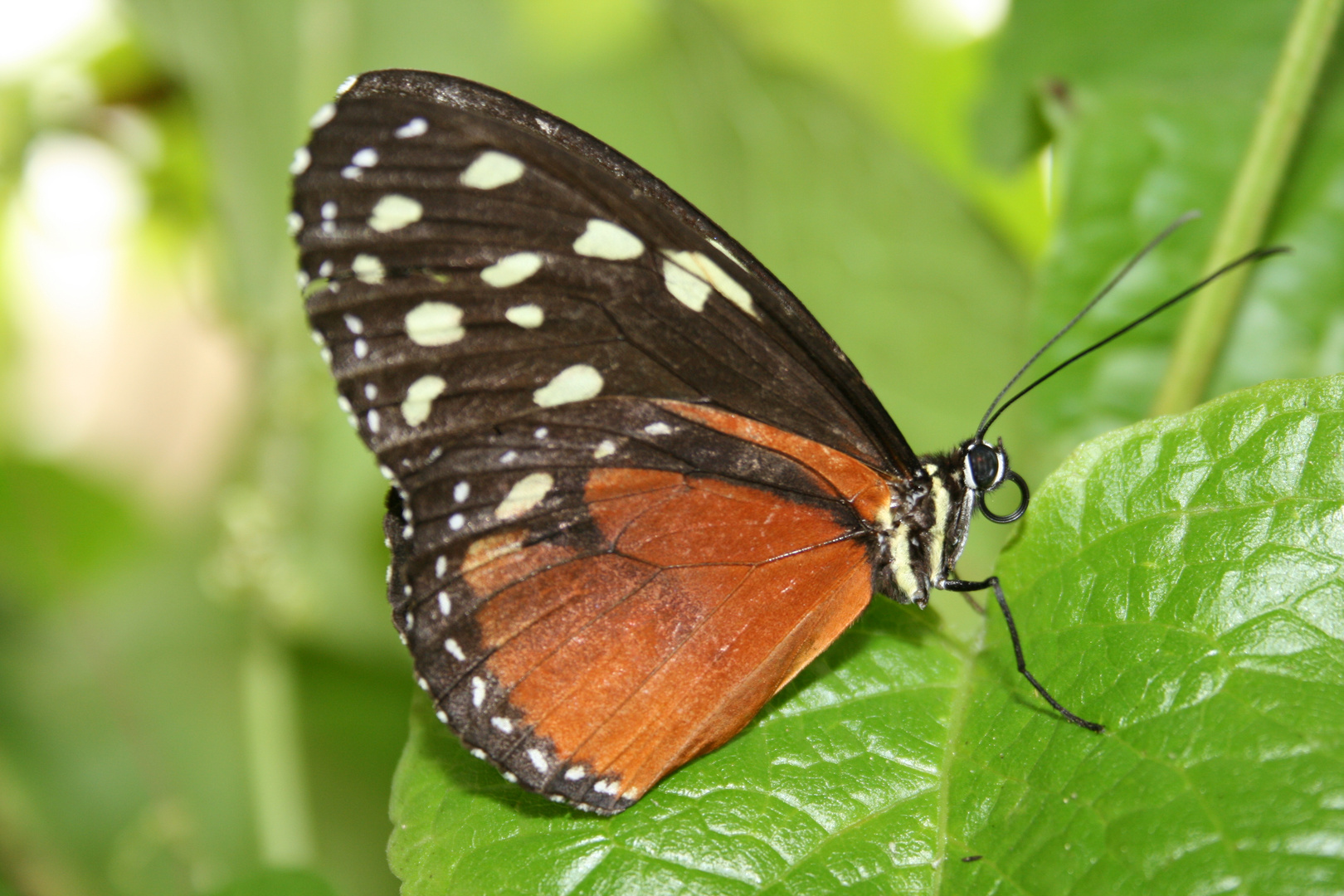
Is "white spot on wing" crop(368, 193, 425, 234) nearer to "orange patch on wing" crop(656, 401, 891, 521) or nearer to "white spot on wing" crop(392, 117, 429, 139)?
"white spot on wing" crop(392, 117, 429, 139)

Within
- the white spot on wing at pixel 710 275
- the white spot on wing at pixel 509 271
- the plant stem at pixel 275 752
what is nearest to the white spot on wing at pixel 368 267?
the white spot on wing at pixel 509 271

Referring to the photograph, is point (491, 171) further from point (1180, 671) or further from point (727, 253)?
point (1180, 671)

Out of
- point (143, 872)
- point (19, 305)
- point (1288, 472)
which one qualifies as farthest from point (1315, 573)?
point (19, 305)

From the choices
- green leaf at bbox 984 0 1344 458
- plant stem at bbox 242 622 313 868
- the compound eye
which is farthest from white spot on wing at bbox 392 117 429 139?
plant stem at bbox 242 622 313 868

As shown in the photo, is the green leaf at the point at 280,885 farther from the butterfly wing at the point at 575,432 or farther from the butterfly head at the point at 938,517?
the butterfly head at the point at 938,517

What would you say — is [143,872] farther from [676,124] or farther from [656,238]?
[676,124]
